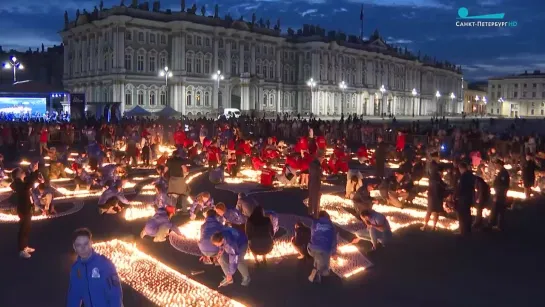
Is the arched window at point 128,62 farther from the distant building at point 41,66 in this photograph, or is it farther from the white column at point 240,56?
the distant building at point 41,66

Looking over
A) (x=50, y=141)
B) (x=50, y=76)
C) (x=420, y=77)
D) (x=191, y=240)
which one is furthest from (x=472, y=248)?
(x=420, y=77)

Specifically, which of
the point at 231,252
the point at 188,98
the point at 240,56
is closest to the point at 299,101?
the point at 240,56

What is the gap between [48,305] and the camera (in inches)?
309

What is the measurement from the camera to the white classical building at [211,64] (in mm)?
65188

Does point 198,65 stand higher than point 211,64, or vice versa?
point 211,64

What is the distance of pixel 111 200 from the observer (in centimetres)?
1390

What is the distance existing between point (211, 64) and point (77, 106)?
34568 mm

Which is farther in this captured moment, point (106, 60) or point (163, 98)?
point (163, 98)

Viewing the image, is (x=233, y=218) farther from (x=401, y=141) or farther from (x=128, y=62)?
(x=128, y=62)

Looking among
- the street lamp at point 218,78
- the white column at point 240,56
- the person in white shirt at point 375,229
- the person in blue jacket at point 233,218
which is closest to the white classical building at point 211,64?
the white column at point 240,56

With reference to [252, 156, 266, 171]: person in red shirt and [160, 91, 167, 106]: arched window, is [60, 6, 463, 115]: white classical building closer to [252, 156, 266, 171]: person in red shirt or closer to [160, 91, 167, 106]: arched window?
[160, 91, 167, 106]: arched window

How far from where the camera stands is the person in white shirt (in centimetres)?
1064

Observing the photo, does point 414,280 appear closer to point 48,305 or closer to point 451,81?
point 48,305

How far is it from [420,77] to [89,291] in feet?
399
